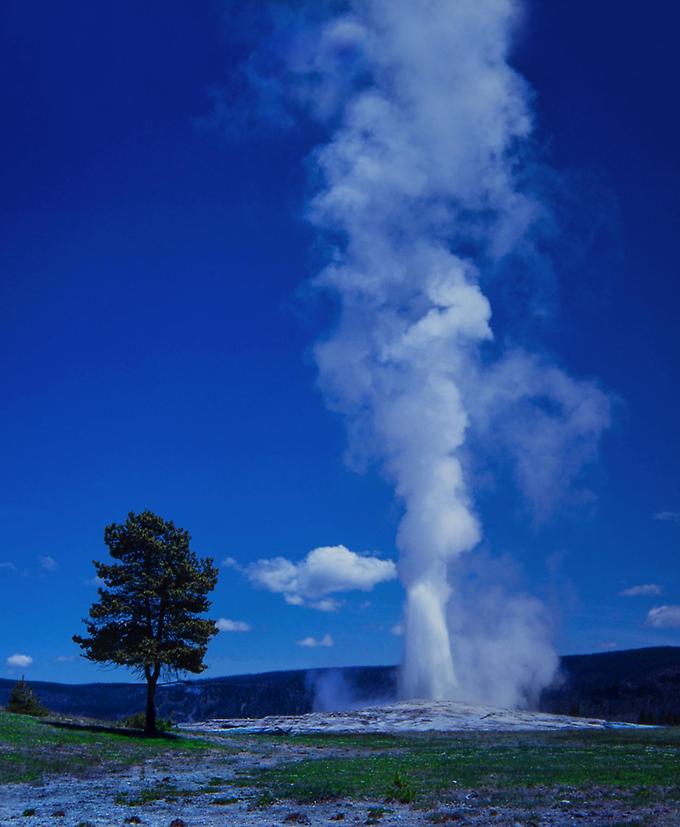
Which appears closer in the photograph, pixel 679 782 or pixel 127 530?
pixel 679 782

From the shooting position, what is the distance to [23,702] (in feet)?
239

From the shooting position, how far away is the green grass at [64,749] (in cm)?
3669

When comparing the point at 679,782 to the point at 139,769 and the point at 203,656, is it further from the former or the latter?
the point at 203,656

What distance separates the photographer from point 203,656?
59.8 metres

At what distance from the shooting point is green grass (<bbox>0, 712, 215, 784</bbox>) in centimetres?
3669

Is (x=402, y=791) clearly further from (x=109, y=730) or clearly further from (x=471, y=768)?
(x=109, y=730)

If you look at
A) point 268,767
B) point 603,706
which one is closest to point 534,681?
point 603,706

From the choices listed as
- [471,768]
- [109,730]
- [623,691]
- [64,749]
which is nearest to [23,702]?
[109,730]

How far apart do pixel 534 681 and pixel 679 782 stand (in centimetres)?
13369

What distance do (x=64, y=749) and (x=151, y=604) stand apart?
15692mm

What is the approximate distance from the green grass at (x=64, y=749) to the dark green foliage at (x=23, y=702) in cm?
1257

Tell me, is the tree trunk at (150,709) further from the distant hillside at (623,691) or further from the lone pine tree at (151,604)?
the distant hillside at (623,691)

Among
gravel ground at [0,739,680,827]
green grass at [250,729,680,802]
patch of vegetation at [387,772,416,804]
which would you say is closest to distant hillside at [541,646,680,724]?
green grass at [250,729,680,802]

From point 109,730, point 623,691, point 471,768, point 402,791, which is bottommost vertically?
point 623,691
